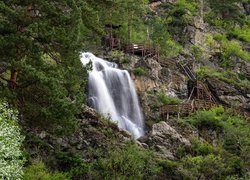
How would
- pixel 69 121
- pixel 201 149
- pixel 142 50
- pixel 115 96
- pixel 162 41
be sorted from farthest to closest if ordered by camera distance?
pixel 162 41, pixel 142 50, pixel 115 96, pixel 201 149, pixel 69 121

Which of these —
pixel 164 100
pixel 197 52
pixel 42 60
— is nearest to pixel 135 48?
pixel 164 100

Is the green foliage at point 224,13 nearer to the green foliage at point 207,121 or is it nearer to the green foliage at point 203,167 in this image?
the green foliage at point 207,121

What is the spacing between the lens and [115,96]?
4041 centimetres

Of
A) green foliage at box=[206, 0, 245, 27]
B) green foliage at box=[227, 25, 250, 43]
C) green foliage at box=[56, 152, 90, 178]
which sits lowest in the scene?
green foliage at box=[56, 152, 90, 178]

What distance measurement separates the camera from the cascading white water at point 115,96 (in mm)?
38188

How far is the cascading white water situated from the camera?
38.2 meters

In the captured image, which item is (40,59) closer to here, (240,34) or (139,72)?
(139,72)

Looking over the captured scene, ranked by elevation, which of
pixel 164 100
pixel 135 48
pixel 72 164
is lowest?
pixel 164 100

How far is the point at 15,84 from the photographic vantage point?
21.6 m

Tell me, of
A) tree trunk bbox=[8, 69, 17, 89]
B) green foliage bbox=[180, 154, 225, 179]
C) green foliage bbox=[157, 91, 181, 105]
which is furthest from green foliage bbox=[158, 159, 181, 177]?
green foliage bbox=[157, 91, 181, 105]

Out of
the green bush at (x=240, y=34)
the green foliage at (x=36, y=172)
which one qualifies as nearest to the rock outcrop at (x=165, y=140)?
the green foliage at (x=36, y=172)

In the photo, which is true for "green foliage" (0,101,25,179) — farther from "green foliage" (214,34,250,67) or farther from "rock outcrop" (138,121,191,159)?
"green foliage" (214,34,250,67)

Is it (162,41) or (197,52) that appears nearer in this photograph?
(162,41)

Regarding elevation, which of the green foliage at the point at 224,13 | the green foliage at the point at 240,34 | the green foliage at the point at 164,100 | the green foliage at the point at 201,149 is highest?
the green foliage at the point at 224,13
